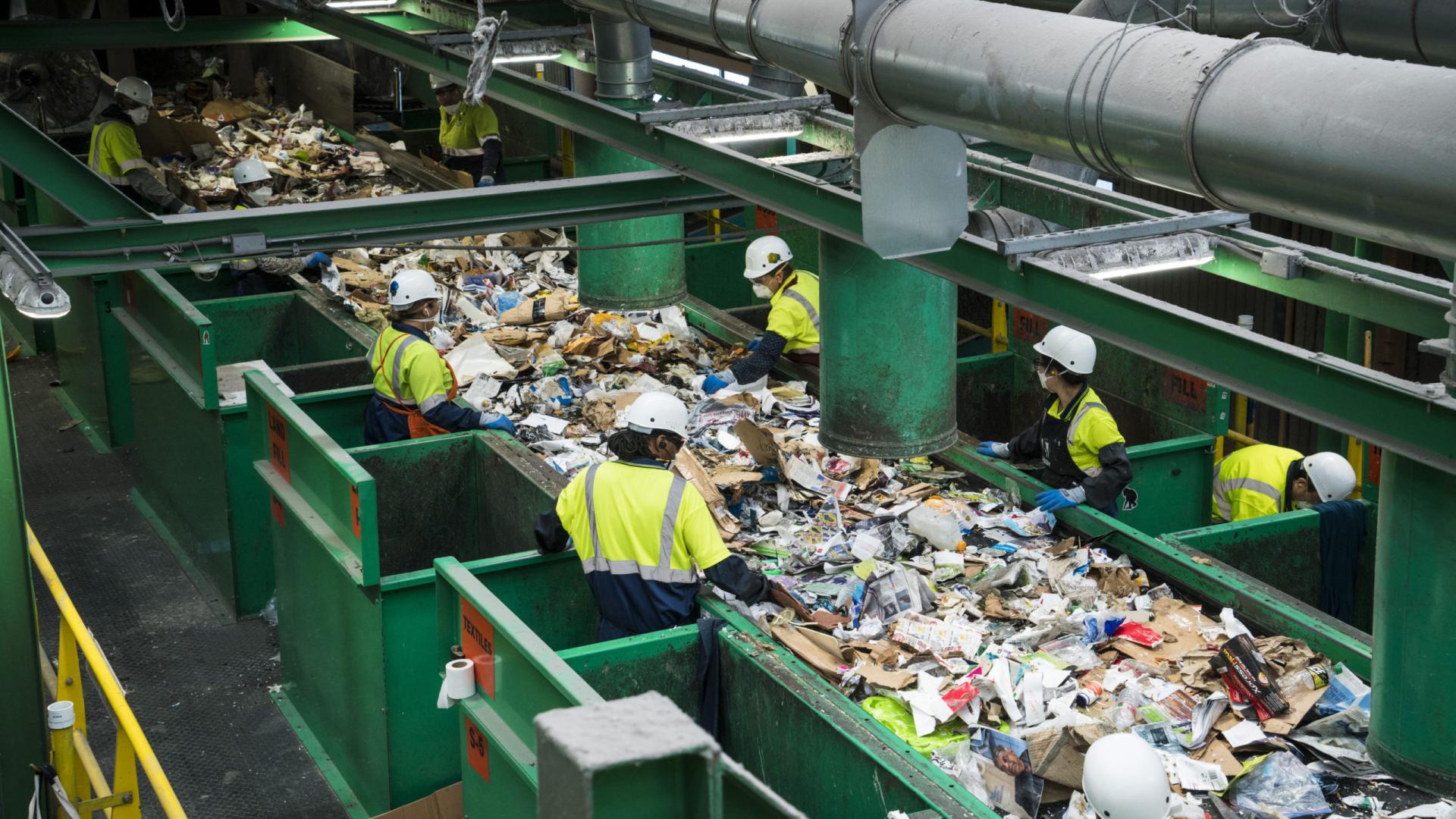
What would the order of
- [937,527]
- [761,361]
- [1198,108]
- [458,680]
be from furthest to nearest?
[761,361] → [937,527] → [458,680] → [1198,108]

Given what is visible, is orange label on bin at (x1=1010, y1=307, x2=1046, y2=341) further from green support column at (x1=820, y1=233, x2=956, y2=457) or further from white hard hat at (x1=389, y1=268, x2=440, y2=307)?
white hard hat at (x1=389, y1=268, x2=440, y2=307)

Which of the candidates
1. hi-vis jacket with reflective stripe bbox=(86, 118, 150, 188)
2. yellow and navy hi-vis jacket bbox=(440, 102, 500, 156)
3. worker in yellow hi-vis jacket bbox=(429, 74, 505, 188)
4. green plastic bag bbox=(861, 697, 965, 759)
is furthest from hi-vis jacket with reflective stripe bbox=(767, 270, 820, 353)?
hi-vis jacket with reflective stripe bbox=(86, 118, 150, 188)

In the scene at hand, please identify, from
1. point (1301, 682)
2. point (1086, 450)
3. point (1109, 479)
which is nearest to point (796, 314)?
point (1086, 450)

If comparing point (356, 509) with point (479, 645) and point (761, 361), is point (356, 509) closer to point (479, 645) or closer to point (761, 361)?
point (479, 645)

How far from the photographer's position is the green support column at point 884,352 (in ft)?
19.4

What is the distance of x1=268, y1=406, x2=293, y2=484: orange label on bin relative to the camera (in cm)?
679

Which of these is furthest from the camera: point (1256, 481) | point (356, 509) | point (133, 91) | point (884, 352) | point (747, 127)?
point (133, 91)

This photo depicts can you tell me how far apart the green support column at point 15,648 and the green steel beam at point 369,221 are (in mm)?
834

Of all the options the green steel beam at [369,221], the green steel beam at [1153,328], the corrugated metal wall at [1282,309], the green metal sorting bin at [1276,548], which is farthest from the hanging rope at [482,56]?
the corrugated metal wall at [1282,309]

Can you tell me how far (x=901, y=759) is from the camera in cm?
449

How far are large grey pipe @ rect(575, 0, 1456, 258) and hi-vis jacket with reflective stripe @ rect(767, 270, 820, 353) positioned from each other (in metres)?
3.44

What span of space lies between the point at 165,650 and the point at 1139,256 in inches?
210

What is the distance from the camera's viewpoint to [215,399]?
25.3 ft

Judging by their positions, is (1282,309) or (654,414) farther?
(1282,309)
